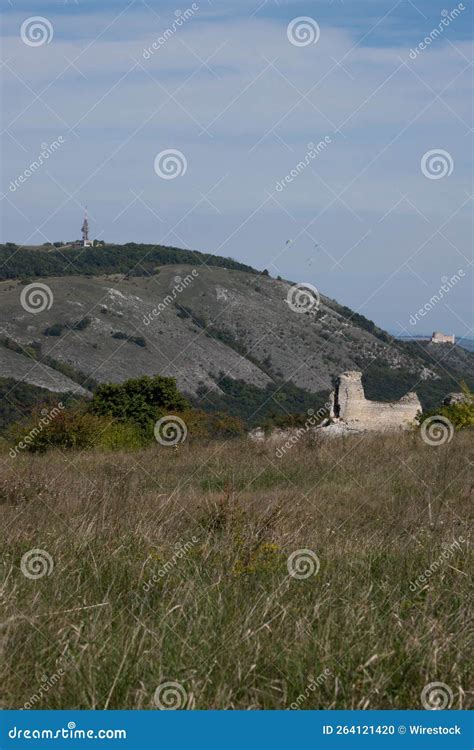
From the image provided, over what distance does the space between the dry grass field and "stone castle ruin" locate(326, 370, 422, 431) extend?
19634 mm

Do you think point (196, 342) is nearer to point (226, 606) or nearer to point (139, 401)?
point (139, 401)

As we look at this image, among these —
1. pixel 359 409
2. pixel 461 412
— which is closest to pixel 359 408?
pixel 359 409

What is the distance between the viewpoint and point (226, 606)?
3.84 metres

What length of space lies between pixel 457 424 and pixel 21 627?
18.1 metres

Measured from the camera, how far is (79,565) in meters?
4.36

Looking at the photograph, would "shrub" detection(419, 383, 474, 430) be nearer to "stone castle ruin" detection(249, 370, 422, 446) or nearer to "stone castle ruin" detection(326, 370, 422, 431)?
"stone castle ruin" detection(249, 370, 422, 446)

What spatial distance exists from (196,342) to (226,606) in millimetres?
79076

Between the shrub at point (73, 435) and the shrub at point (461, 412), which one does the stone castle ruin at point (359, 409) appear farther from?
the shrub at point (73, 435)

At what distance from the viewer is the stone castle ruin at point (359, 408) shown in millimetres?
26219

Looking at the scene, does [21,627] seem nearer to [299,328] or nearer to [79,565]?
[79,565]

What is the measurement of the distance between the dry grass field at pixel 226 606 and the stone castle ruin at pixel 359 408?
19.6 metres

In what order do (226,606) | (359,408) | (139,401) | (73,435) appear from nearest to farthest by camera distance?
(226,606) < (73,435) < (139,401) < (359,408)

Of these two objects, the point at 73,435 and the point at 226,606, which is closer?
the point at 226,606

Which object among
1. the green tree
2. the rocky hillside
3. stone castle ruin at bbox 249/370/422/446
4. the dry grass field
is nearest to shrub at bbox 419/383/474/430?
stone castle ruin at bbox 249/370/422/446
